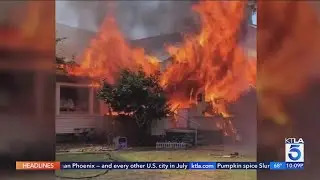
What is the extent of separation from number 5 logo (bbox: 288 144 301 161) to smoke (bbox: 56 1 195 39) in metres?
1.39

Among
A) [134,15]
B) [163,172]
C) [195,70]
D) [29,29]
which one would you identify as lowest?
[163,172]

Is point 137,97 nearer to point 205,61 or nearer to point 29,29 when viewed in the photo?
point 205,61

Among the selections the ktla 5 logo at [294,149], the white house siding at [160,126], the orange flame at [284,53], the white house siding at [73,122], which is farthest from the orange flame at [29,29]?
the ktla 5 logo at [294,149]

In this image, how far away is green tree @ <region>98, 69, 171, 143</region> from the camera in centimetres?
342

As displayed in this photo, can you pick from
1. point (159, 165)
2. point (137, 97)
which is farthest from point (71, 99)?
point (159, 165)

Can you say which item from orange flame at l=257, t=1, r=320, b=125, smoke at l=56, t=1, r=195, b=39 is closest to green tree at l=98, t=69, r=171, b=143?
smoke at l=56, t=1, r=195, b=39

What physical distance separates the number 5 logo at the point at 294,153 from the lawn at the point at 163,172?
1.15 feet

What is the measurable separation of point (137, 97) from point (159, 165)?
615 millimetres

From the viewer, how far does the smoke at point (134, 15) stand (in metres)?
3.40

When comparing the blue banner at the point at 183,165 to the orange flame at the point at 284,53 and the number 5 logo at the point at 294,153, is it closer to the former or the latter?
the number 5 logo at the point at 294,153

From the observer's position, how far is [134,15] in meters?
3.43

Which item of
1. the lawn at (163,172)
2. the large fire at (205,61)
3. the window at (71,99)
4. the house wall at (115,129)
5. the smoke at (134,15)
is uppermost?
the smoke at (134,15)

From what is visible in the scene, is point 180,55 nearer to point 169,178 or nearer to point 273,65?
point 273,65

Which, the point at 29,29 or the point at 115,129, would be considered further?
the point at 115,129
